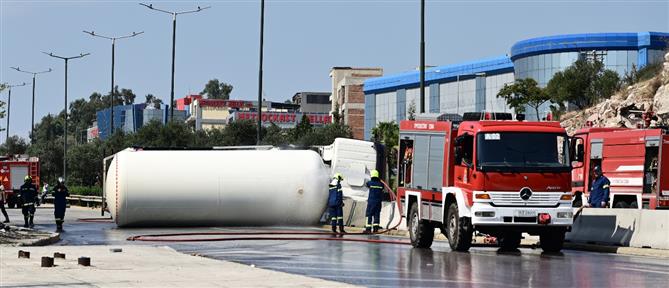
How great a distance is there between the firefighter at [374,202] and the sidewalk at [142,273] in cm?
996

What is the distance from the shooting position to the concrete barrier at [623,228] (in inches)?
969

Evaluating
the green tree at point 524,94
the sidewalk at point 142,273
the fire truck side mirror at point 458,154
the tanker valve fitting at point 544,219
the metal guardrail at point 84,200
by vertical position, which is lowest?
the metal guardrail at point 84,200

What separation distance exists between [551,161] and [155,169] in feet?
55.3

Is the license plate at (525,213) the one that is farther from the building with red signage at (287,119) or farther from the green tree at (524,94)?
the building with red signage at (287,119)

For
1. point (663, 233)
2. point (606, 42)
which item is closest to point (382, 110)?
point (606, 42)

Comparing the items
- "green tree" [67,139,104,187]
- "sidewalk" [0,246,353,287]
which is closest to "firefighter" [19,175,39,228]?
"sidewalk" [0,246,353,287]

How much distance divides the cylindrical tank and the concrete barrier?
38.0 feet

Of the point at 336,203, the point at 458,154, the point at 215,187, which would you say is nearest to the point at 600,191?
the point at 458,154

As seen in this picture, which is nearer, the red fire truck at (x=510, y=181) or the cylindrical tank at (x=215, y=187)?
the red fire truck at (x=510, y=181)

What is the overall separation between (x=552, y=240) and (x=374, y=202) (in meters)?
8.66

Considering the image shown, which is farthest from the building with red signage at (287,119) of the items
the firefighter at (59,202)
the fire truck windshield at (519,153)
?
the fire truck windshield at (519,153)

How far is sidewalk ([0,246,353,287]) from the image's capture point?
636 inches

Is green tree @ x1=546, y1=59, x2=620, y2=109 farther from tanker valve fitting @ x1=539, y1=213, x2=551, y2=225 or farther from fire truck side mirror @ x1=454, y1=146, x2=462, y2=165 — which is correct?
tanker valve fitting @ x1=539, y1=213, x2=551, y2=225

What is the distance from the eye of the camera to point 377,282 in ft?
55.9
